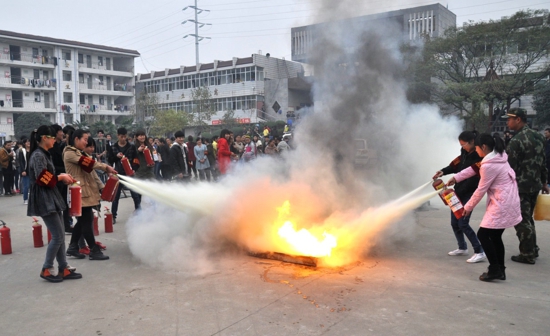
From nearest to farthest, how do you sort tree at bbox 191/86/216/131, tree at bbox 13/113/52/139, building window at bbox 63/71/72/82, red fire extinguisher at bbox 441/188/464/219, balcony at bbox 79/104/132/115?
red fire extinguisher at bbox 441/188/464/219 → tree at bbox 13/113/52/139 → tree at bbox 191/86/216/131 → building window at bbox 63/71/72/82 → balcony at bbox 79/104/132/115

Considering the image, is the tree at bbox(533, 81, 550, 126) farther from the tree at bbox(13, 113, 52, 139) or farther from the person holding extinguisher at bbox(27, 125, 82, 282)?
the tree at bbox(13, 113, 52, 139)

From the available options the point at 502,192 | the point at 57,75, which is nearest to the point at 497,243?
the point at 502,192

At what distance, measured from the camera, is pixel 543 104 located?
31406mm

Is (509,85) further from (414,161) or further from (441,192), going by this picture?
(441,192)

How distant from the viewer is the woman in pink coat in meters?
5.05

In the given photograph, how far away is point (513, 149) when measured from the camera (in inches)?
243

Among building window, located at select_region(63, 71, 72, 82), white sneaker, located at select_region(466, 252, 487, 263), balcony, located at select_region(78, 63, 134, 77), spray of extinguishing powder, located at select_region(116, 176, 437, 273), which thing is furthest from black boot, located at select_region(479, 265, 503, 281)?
balcony, located at select_region(78, 63, 134, 77)

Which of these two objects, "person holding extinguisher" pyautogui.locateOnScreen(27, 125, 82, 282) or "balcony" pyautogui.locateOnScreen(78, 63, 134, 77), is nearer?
"person holding extinguisher" pyautogui.locateOnScreen(27, 125, 82, 282)

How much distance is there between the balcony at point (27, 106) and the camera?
47.7 metres

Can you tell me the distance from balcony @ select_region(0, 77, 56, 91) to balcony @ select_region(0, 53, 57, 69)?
1684 millimetres

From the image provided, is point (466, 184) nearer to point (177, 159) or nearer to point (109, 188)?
point (109, 188)

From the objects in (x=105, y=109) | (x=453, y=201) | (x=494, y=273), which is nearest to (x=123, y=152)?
(x=453, y=201)

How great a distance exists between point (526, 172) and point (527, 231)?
2.72 feet

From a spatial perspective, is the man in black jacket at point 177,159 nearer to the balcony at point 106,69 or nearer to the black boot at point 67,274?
the black boot at point 67,274
